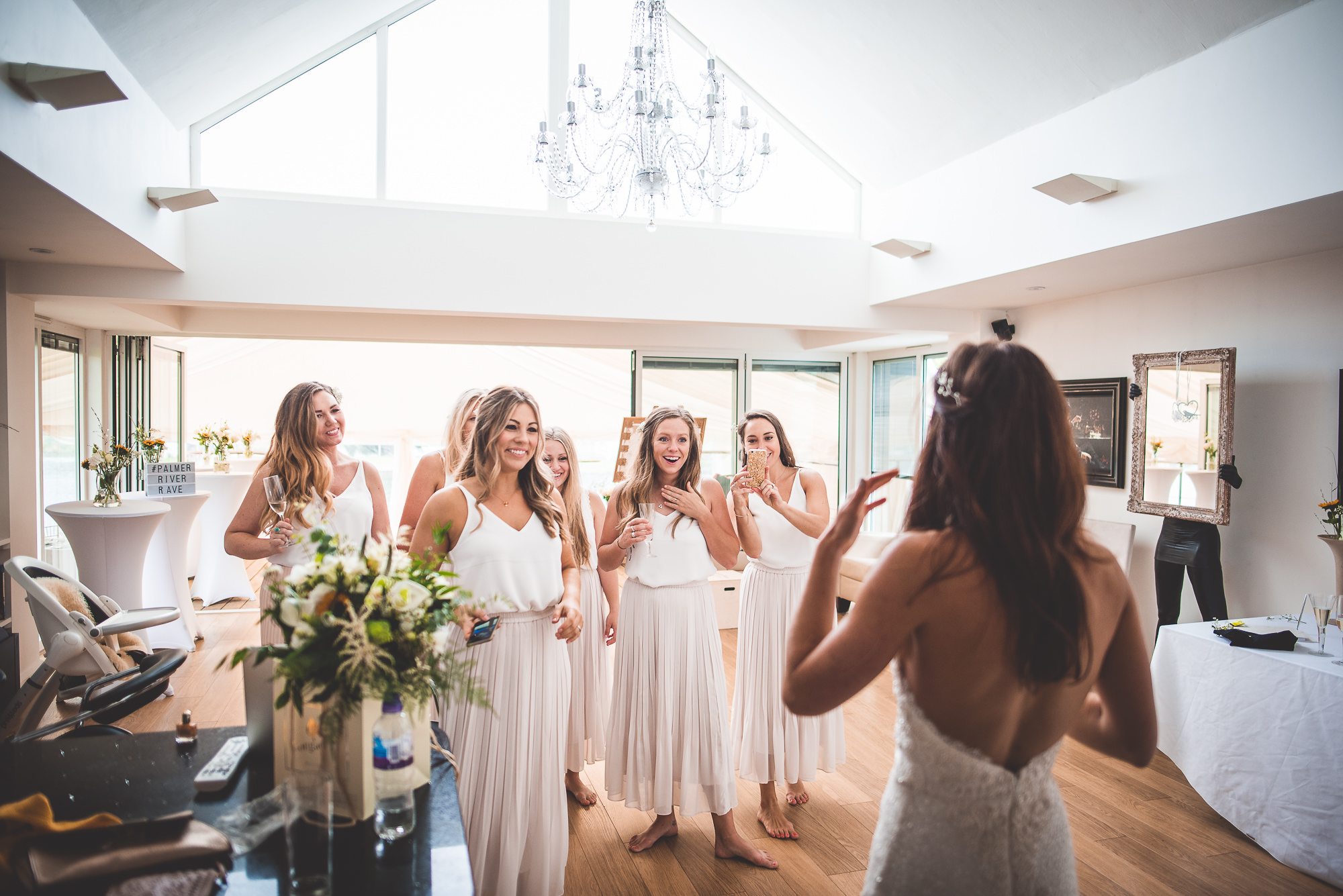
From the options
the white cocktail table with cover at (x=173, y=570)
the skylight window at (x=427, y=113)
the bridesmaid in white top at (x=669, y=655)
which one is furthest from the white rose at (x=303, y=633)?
the white cocktail table with cover at (x=173, y=570)

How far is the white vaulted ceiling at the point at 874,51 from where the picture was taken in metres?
3.33

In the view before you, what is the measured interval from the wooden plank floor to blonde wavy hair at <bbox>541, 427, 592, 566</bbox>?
3.53 feet

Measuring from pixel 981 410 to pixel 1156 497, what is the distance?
4027mm

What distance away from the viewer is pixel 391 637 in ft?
4.14

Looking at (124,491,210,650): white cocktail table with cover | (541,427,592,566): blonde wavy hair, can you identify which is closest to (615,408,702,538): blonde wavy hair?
(541,427,592,566): blonde wavy hair

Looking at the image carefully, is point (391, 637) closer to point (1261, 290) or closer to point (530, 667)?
point (530, 667)

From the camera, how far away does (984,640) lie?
1.15 meters

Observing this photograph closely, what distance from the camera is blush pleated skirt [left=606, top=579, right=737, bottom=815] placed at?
8.97 feet

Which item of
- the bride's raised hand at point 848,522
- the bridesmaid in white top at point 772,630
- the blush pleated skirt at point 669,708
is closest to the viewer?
the bride's raised hand at point 848,522

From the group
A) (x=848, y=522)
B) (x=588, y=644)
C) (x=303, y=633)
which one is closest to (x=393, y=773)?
(x=303, y=633)

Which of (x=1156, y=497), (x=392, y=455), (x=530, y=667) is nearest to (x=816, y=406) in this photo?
(x=1156, y=497)

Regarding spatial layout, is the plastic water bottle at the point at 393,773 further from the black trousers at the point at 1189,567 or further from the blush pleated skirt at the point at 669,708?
the black trousers at the point at 1189,567

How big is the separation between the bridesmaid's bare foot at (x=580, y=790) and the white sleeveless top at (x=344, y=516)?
1324mm

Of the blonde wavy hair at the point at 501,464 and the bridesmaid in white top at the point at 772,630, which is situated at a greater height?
the blonde wavy hair at the point at 501,464
